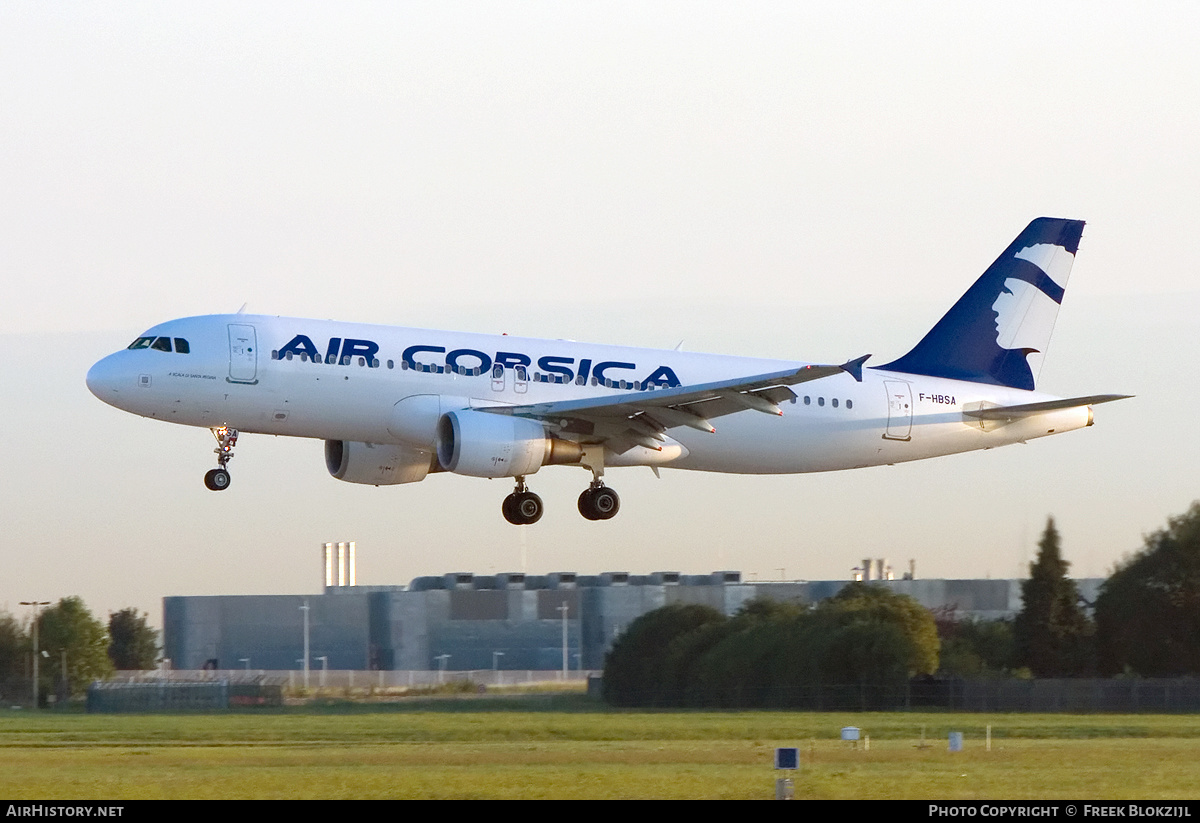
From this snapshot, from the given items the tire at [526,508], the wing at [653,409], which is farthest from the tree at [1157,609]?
the tire at [526,508]

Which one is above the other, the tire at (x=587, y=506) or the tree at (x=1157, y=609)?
the tire at (x=587, y=506)

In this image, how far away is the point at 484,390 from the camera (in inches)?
1407

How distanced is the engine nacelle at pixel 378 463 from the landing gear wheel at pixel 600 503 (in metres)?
3.37

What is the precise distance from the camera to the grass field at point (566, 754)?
26.7 meters

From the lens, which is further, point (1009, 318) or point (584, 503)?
point (1009, 318)

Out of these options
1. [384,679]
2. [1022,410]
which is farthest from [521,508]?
[384,679]

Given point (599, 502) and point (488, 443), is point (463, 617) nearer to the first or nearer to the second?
point (599, 502)

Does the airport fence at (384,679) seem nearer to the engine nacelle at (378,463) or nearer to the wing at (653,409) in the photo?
the engine nacelle at (378,463)

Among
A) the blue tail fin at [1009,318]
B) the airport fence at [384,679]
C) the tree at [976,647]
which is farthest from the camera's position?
the tree at [976,647]

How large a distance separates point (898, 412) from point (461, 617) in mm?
27053

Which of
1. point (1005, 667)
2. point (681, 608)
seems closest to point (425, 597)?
point (681, 608)

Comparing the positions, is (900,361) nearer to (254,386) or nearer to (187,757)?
(254,386)

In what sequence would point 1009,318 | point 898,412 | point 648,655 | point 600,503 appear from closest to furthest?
point 600,503 → point 898,412 → point 1009,318 → point 648,655
